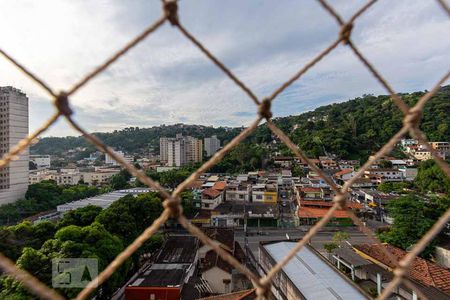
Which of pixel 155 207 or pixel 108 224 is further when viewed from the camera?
pixel 155 207

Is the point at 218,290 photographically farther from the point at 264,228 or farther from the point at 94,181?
the point at 94,181

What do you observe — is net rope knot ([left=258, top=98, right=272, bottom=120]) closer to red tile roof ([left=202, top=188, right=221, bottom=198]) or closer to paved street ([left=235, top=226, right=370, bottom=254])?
paved street ([left=235, top=226, right=370, bottom=254])

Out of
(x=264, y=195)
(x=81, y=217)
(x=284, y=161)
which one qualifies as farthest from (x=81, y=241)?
(x=284, y=161)

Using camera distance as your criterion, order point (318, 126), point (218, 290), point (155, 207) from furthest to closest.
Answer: point (318, 126) < point (155, 207) < point (218, 290)

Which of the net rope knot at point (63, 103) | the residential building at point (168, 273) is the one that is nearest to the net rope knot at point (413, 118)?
the net rope knot at point (63, 103)

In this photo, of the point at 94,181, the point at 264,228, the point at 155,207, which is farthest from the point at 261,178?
the point at 94,181

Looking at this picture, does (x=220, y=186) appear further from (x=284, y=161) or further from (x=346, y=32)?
(x=346, y=32)

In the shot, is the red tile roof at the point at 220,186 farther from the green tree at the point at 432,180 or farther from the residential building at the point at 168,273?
the green tree at the point at 432,180
